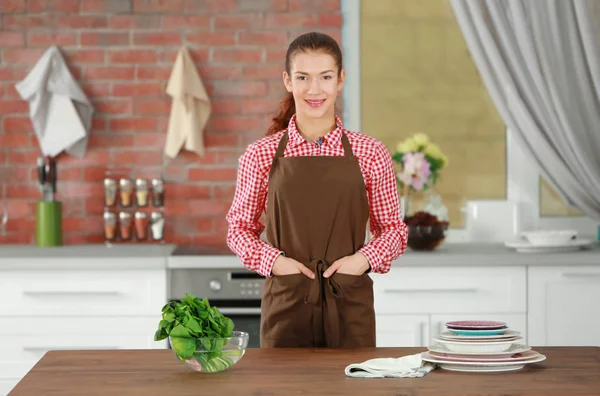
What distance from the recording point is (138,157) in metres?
4.20

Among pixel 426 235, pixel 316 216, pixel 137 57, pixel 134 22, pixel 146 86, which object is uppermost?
pixel 134 22

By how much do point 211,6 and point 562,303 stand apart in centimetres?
202

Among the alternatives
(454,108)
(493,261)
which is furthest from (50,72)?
(493,261)

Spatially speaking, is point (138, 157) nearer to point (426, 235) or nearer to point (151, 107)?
point (151, 107)

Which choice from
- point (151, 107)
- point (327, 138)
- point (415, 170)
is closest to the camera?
point (327, 138)

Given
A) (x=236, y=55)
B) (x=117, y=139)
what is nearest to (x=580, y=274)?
(x=236, y=55)

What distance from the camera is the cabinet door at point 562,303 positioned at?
362 centimetres

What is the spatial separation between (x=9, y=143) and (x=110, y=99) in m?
0.51

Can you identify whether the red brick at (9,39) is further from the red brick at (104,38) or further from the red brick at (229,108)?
the red brick at (229,108)

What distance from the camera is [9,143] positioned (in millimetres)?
4184

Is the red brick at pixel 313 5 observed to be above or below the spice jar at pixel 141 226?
above

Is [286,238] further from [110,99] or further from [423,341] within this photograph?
[110,99]

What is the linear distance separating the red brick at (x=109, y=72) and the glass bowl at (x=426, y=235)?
147cm

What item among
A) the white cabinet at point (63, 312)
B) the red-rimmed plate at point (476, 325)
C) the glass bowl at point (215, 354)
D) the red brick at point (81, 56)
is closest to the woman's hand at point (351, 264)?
the red-rimmed plate at point (476, 325)
